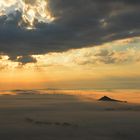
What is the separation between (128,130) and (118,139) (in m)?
14.4

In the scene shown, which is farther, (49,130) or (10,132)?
(49,130)

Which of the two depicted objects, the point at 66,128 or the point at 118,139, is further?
the point at 66,128

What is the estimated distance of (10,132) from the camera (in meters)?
102

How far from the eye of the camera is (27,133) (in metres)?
102

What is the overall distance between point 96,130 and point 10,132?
74.6 feet

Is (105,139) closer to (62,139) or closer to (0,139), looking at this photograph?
(62,139)

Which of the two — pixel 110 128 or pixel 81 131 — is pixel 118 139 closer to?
pixel 81 131

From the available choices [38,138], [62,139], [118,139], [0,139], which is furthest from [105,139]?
[0,139]

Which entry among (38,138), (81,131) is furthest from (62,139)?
(81,131)

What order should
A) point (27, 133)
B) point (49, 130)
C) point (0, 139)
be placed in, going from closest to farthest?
point (0, 139) < point (27, 133) < point (49, 130)

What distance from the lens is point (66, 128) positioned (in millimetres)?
111375

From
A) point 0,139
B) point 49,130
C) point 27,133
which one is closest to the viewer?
point 0,139

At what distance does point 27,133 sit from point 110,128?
25792 mm

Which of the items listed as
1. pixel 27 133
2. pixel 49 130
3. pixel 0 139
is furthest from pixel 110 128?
pixel 0 139
